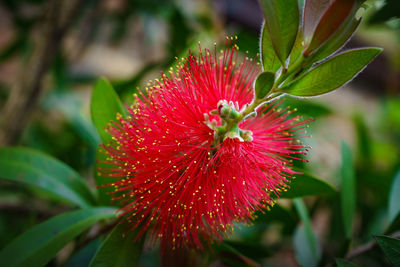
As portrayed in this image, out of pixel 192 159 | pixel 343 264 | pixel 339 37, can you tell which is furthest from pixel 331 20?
pixel 343 264

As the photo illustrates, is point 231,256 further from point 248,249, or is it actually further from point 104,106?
point 104,106

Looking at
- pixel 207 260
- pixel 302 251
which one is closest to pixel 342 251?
pixel 302 251

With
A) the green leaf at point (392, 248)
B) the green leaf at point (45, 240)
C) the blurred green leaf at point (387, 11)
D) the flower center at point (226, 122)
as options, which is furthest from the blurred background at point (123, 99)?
the green leaf at point (45, 240)

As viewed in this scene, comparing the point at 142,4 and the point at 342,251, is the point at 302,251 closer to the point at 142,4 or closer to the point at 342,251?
the point at 342,251

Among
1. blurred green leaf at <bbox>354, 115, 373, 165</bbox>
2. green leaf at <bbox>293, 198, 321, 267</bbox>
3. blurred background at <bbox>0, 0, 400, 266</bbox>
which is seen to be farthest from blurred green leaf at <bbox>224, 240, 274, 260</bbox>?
blurred green leaf at <bbox>354, 115, 373, 165</bbox>

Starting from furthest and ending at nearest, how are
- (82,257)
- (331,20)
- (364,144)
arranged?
(364,144)
(82,257)
(331,20)

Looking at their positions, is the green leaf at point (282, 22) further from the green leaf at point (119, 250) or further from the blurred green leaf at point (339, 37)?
the green leaf at point (119, 250)

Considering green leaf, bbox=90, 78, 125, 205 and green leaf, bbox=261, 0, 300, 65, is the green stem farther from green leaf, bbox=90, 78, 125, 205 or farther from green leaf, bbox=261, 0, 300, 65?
green leaf, bbox=90, 78, 125, 205
